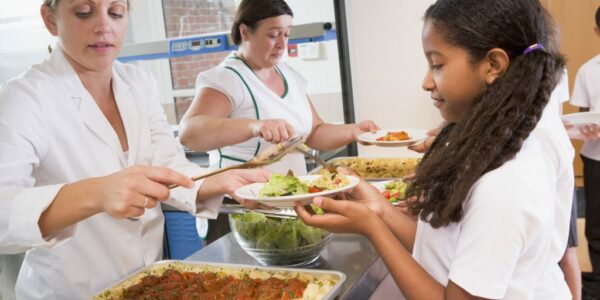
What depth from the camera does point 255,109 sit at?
2359mm

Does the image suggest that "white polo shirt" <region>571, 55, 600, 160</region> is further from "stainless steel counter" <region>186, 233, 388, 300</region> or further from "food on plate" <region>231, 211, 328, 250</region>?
"food on plate" <region>231, 211, 328, 250</region>

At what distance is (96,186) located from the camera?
1086mm

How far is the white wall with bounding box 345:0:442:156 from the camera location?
3.81 metres

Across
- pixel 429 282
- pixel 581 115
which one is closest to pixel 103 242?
pixel 429 282

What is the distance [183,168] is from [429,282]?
0.90 meters

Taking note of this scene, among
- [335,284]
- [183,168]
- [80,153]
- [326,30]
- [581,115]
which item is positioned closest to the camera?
[335,284]

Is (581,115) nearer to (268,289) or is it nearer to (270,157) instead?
(270,157)

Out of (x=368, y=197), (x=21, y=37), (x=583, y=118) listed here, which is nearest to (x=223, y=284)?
(x=368, y=197)

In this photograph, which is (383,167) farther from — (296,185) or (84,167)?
(84,167)

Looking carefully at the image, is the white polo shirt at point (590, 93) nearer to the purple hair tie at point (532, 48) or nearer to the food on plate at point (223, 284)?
the purple hair tie at point (532, 48)

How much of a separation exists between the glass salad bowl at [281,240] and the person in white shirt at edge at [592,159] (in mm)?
2254

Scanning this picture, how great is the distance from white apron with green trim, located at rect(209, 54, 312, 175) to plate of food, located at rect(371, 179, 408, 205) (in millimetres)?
513

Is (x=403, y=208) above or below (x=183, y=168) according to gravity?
below

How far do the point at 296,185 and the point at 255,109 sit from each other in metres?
1.02
